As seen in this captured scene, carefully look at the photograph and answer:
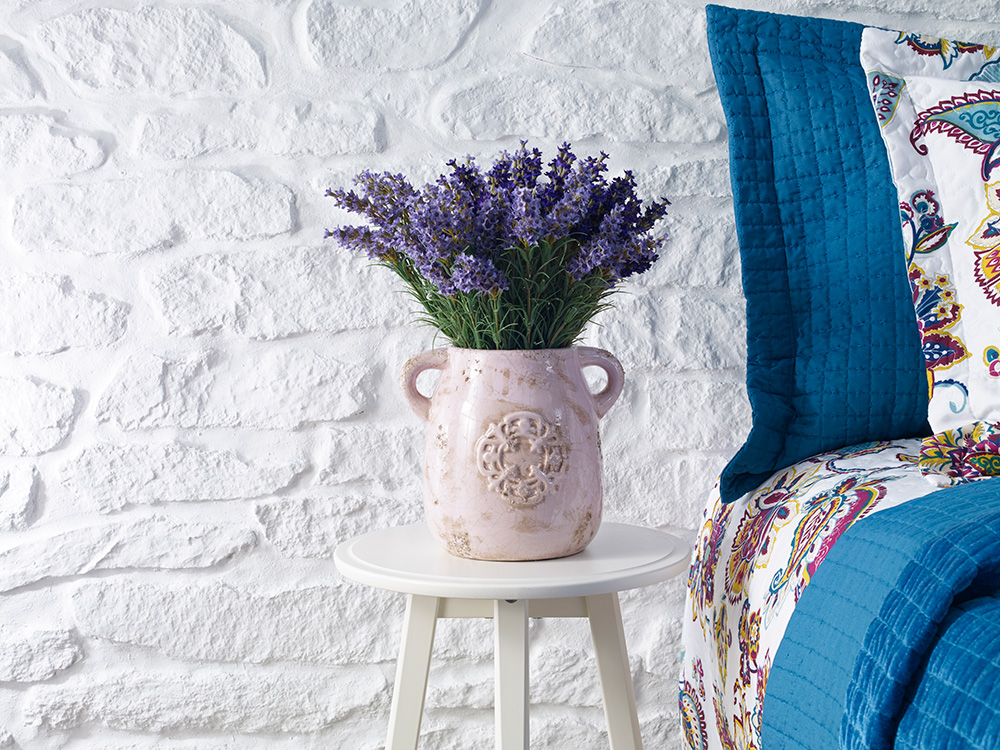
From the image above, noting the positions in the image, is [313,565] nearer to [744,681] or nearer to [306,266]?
[306,266]

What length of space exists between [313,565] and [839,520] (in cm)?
80

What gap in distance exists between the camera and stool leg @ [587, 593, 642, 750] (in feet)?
2.94

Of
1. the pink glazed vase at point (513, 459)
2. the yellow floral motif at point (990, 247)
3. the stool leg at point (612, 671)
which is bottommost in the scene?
the stool leg at point (612, 671)

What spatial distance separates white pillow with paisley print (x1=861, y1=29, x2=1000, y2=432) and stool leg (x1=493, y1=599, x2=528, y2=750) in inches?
18.0

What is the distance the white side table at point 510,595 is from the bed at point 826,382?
11 cm

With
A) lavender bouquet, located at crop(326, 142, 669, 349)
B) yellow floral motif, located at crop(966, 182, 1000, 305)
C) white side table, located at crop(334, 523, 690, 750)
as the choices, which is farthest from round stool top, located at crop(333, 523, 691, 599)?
yellow floral motif, located at crop(966, 182, 1000, 305)

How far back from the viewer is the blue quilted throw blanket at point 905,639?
52 cm

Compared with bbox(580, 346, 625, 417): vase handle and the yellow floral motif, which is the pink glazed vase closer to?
bbox(580, 346, 625, 417): vase handle

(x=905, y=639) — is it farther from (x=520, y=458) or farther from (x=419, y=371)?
(x=419, y=371)

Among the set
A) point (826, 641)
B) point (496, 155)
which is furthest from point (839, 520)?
point (496, 155)

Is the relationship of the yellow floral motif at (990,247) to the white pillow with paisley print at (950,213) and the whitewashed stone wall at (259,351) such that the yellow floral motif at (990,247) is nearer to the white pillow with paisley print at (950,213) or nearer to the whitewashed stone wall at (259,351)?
the white pillow with paisley print at (950,213)

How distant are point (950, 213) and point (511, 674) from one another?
64cm

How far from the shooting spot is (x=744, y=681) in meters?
0.84

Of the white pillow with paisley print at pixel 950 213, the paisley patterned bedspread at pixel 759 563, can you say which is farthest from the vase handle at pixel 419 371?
the white pillow with paisley print at pixel 950 213
